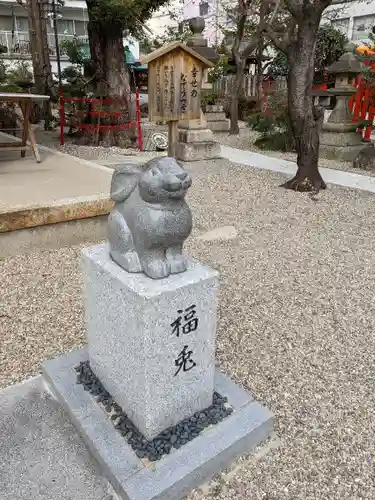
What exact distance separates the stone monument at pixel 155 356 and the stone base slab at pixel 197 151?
6.64m

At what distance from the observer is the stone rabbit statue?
1.61 meters

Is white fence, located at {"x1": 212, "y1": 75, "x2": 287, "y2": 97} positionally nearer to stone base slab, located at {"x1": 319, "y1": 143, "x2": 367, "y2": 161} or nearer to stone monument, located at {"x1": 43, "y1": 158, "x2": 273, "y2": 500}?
stone base slab, located at {"x1": 319, "y1": 143, "x2": 367, "y2": 161}

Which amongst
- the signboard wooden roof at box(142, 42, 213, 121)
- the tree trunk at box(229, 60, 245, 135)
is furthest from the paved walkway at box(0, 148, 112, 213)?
the tree trunk at box(229, 60, 245, 135)

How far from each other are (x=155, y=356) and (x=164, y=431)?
393 millimetres

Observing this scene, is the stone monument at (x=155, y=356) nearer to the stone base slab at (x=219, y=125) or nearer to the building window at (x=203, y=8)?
the stone base slab at (x=219, y=125)

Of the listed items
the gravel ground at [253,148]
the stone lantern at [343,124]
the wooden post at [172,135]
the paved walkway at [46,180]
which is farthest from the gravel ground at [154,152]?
the paved walkway at [46,180]

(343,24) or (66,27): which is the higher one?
(66,27)

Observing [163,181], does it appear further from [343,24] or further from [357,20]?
[343,24]

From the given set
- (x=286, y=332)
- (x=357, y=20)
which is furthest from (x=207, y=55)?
(x=357, y=20)

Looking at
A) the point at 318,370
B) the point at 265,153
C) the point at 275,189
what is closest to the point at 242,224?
the point at 275,189

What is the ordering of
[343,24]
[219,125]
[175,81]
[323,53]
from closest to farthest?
[175,81]
[219,125]
[323,53]
[343,24]

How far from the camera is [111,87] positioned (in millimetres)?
9469

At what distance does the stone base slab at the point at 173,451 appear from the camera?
1651mm

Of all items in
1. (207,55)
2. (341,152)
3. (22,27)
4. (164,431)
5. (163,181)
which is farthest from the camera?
(22,27)
